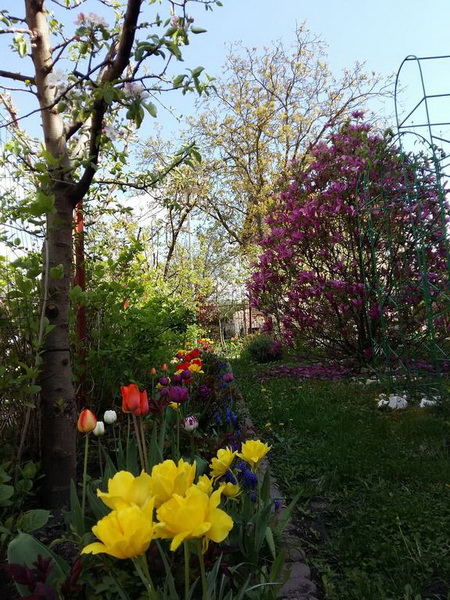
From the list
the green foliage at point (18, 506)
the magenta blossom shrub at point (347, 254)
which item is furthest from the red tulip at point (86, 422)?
the magenta blossom shrub at point (347, 254)

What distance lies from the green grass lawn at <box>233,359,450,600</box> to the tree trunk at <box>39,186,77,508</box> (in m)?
1.02

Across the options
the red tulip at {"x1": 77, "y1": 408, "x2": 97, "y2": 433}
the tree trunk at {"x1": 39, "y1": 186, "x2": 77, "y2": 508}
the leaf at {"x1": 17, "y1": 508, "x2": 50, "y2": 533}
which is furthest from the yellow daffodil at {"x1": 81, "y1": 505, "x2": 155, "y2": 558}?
the tree trunk at {"x1": 39, "y1": 186, "x2": 77, "y2": 508}

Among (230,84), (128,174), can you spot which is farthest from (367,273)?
(230,84)

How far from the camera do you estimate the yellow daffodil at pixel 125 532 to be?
2.18 feet

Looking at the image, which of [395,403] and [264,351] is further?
[264,351]

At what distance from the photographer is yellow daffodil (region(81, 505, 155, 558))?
0.67 meters

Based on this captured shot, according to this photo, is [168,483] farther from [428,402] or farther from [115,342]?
[428,402]

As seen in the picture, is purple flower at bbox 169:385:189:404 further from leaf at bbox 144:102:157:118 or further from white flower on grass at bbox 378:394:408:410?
white flower on grass at bbox 378:394:408:410

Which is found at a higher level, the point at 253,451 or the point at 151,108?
the point at 151,108

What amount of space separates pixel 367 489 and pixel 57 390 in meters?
1.64

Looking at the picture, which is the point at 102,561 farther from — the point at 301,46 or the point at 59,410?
the point at 301,46

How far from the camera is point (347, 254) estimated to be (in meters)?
6.04

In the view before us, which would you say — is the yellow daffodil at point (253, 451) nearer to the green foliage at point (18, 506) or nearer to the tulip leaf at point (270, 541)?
the tulip leaf at point (270, 541)

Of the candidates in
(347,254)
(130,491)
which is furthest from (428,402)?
(130,491)
